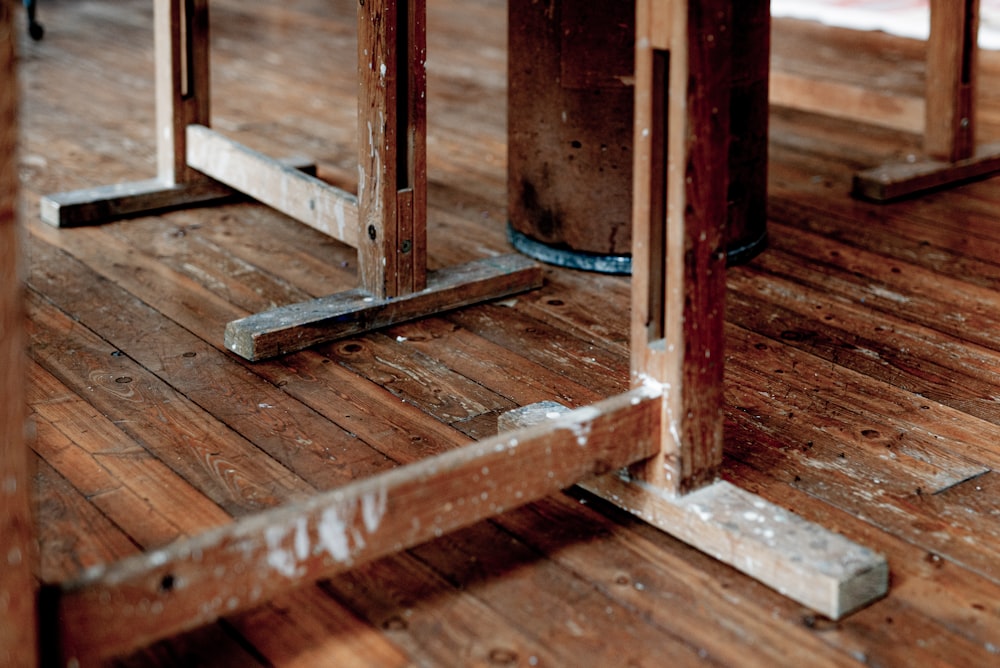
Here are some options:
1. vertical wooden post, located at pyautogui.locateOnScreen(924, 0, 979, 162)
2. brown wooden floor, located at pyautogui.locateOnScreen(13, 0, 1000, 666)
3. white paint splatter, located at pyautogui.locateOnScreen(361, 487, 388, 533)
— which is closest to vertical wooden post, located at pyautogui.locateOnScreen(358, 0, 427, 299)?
brown wooden floor, located at pyautogui.locateOnScreen(13, 0, 1000, 666)

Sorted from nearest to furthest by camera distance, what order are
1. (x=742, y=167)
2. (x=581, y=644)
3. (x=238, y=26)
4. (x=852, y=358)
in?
(x=581, y=644), (x=852, y=358), (x=742, y=167), (x=238, y=26)

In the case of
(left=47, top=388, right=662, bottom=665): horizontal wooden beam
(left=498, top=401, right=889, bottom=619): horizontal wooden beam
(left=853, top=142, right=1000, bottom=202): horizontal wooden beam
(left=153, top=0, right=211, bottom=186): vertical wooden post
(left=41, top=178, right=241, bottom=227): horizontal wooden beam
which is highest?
(left=153, top=0, right=211, bottom=186): vertical wooden post

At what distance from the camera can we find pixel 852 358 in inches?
79.9

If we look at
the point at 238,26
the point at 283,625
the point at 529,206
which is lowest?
the point at 283,625

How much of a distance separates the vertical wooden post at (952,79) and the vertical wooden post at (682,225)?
5.56 feet

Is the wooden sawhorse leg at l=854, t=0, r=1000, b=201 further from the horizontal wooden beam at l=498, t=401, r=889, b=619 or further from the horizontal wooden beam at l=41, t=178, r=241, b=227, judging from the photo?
the horizontal wooden beam at l=498, t=401, r=889, b=619

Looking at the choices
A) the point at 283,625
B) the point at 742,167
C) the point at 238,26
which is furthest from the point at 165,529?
the point at 238,26

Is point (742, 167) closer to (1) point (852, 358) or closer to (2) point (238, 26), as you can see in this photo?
(1) point (852, 358)

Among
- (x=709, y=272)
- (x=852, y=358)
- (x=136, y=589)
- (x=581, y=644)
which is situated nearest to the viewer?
(x=136, y=589)

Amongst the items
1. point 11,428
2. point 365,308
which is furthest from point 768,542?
point 365,308

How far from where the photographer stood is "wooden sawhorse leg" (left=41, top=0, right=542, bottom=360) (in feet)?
6.66

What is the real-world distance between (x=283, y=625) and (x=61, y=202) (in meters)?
1.61

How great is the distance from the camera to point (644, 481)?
1.54 m

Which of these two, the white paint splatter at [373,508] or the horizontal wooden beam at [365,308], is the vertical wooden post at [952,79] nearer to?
the horizontal wooden beam at [365,308]
